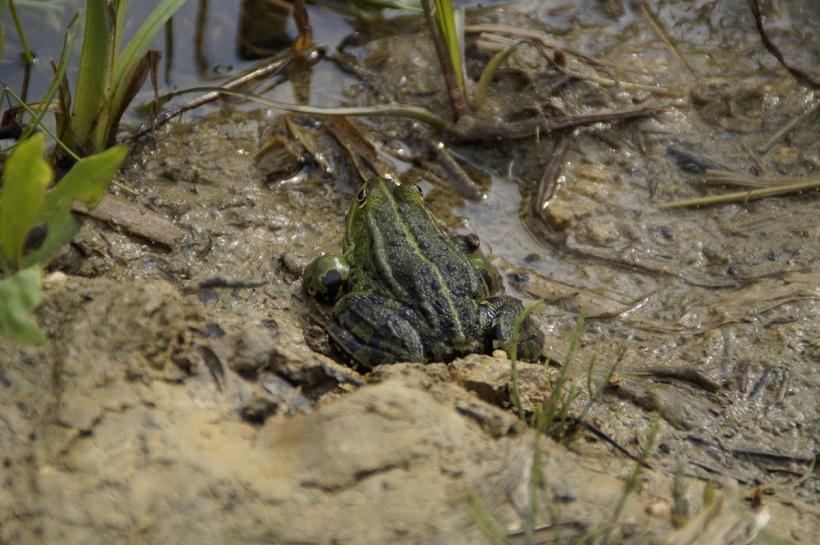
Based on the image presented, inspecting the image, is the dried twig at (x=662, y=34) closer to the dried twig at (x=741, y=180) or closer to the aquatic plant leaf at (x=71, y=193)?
the dried twig at (x=741, y=180)

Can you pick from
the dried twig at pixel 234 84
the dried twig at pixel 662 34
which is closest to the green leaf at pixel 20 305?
the dried twig at pixel 234 84

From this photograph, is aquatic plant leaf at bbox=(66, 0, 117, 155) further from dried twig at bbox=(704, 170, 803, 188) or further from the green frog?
dried twig at bbox=(704, 170, 803, 188)

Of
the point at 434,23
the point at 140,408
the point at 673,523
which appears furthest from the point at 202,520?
the point at 434,23

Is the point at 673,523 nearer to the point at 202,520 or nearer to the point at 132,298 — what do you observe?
the point at 202,520

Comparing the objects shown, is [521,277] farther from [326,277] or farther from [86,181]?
[86,181]

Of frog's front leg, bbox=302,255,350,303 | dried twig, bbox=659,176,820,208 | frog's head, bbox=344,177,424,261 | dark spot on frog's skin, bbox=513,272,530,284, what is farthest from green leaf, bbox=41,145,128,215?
dried twig, bbox=659,176,820,208

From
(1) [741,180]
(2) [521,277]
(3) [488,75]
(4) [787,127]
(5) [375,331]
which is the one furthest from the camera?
(4) [787,127]

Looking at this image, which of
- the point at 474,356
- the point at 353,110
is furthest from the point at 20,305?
the point at 353,110

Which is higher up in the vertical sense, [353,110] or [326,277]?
[353,110]
